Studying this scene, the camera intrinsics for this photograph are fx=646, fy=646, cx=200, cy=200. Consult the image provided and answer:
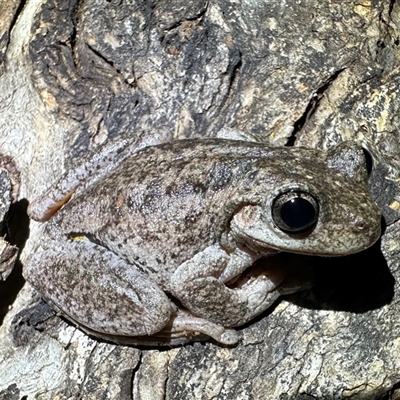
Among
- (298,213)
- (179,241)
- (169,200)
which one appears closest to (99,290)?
(179,241)

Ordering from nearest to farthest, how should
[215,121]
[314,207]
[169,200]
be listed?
[314,207] → [169,200] → [215,121]

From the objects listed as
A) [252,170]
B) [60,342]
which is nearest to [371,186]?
[252,170]

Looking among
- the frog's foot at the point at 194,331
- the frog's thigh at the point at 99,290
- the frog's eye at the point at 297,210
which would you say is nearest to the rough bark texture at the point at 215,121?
the frog's foot at the point at 194,331

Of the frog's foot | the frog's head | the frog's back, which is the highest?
the frog's back

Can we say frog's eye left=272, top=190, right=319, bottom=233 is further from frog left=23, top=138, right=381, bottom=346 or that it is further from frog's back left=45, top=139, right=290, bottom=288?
frog's back left=45, top=139, right=290, bottom=288

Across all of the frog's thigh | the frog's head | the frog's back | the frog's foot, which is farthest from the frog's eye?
the frog's thigh

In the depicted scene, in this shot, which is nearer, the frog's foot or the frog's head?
the frog's head

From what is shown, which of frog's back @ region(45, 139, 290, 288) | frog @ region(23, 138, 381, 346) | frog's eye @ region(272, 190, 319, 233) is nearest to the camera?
frog's eye @ region(272, 190, 319, 233)

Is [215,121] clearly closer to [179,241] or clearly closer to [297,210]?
[179,241]
